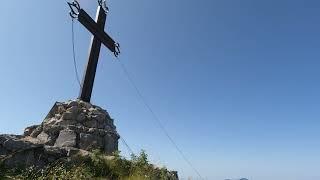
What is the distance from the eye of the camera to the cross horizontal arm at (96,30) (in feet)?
60.4

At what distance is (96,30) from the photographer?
19.7 m

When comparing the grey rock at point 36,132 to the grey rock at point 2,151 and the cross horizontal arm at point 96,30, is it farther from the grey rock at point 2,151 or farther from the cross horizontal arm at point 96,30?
the cross horizontal arm at point 96,30

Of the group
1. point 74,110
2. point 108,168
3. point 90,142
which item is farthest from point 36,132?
point 108,168

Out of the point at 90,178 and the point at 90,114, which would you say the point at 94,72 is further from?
the point at 90,178

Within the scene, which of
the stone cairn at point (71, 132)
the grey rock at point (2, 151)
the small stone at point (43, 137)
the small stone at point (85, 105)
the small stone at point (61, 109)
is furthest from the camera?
the small stone at point (85, 105)

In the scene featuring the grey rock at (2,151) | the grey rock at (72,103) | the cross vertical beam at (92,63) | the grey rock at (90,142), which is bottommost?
the grey rock at (2,151)

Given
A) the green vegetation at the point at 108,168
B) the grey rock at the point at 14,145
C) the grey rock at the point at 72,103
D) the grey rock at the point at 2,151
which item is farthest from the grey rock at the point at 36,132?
the green vegetation at the point at 108,168

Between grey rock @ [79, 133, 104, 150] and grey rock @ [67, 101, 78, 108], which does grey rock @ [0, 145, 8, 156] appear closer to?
grey rock @ [79, 133, 104, 150]

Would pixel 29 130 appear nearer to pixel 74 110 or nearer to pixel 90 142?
pixel 74 110

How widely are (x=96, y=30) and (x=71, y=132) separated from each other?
23.1 feet

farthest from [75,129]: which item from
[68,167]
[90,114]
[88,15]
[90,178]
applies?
[88,15]

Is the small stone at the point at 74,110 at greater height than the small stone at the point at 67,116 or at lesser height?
greater

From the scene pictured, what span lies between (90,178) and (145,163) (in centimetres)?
276

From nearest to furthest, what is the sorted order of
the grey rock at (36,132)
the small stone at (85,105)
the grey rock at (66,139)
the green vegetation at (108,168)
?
the green vegetation at (108,168), the grey rock at (66,139), the grey rock at (36,132), the small stone at (85,105)
